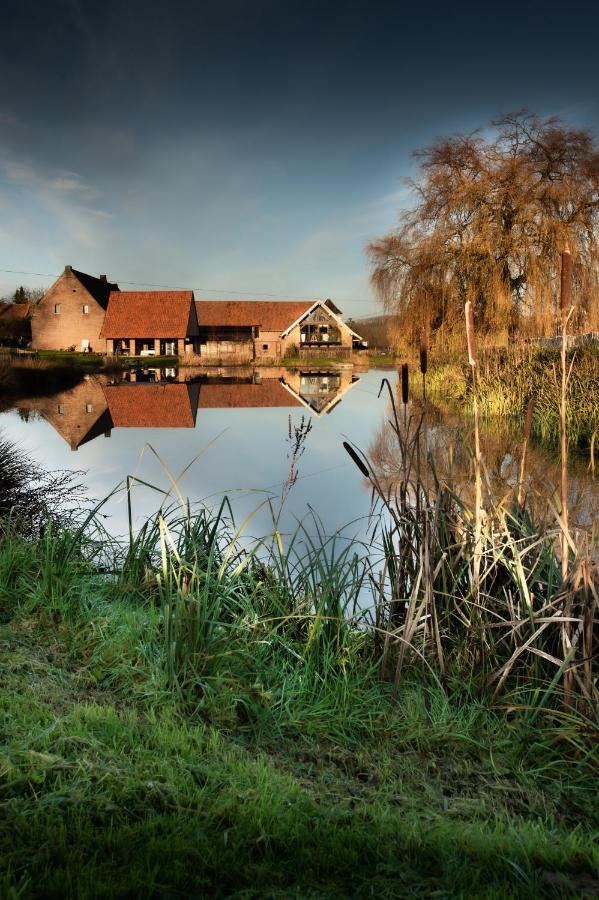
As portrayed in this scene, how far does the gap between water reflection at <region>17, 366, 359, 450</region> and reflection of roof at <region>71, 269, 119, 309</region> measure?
20.0 meters

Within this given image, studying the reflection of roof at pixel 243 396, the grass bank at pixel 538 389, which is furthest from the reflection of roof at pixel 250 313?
the grass bank at pixel 538 389

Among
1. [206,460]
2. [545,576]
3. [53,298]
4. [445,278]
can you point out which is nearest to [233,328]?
[53,298]

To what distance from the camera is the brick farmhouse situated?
53.0 metres

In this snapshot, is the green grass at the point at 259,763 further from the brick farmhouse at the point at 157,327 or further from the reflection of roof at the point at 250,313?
the reflection of roof at the point at 250,313

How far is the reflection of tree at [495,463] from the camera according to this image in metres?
6.15

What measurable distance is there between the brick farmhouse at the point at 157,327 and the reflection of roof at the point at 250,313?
3.6 inches

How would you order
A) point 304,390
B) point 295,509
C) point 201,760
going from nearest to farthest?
point 201,760
point 295,509
point 304,390

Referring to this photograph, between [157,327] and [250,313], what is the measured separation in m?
12.1

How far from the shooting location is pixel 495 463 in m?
8.99

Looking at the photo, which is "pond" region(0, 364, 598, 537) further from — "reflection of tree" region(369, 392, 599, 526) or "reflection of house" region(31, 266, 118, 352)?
"reflection of house" region(31, 266, 118, 352)

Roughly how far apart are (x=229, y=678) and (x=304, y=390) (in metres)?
27.6

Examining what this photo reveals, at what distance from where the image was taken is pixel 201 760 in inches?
103

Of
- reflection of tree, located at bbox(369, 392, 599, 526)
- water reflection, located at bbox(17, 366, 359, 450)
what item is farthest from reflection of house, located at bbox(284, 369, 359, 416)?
reflection of tree, located at bbox(369, 392, 599, 526)

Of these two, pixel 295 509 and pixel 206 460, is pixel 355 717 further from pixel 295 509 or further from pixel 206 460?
pixel 206 460
